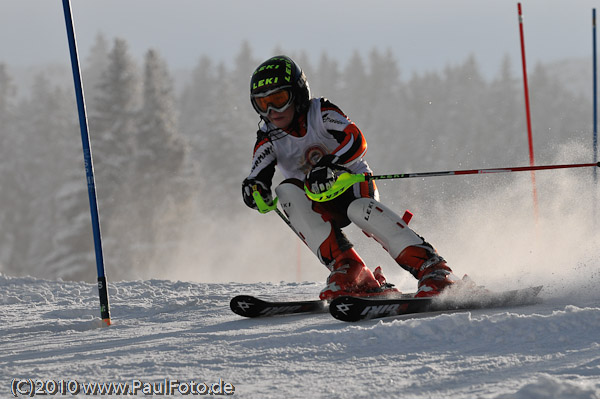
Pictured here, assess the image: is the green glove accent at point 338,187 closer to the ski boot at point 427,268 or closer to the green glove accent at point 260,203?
the green glove accent at point 260,203

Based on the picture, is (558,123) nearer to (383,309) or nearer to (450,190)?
(450,190)

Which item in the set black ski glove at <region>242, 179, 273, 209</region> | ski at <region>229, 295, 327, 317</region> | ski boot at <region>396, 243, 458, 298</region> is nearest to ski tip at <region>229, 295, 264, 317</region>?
ski at <region>229, 295, 327, 317</region>

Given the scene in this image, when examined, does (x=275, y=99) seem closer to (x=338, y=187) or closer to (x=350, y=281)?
(x=338, y=187)

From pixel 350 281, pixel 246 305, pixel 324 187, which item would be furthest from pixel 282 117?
pixel 246 305

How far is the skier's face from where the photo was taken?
173 inches

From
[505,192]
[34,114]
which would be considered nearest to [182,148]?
[34,114]

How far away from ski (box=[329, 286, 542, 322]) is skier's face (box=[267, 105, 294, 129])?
144cm

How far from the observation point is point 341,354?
2627 millimetres

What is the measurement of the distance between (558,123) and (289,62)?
50.1 meters

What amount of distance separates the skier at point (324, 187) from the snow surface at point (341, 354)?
46 centimetres

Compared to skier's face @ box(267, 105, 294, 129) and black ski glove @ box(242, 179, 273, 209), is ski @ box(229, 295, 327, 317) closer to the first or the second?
black ski glove @ box(242, 179, 273, 209)

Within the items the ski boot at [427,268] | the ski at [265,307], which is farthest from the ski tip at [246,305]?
the ski boot at [427,268]

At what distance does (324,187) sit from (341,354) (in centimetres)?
152

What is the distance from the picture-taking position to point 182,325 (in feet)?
12.6
